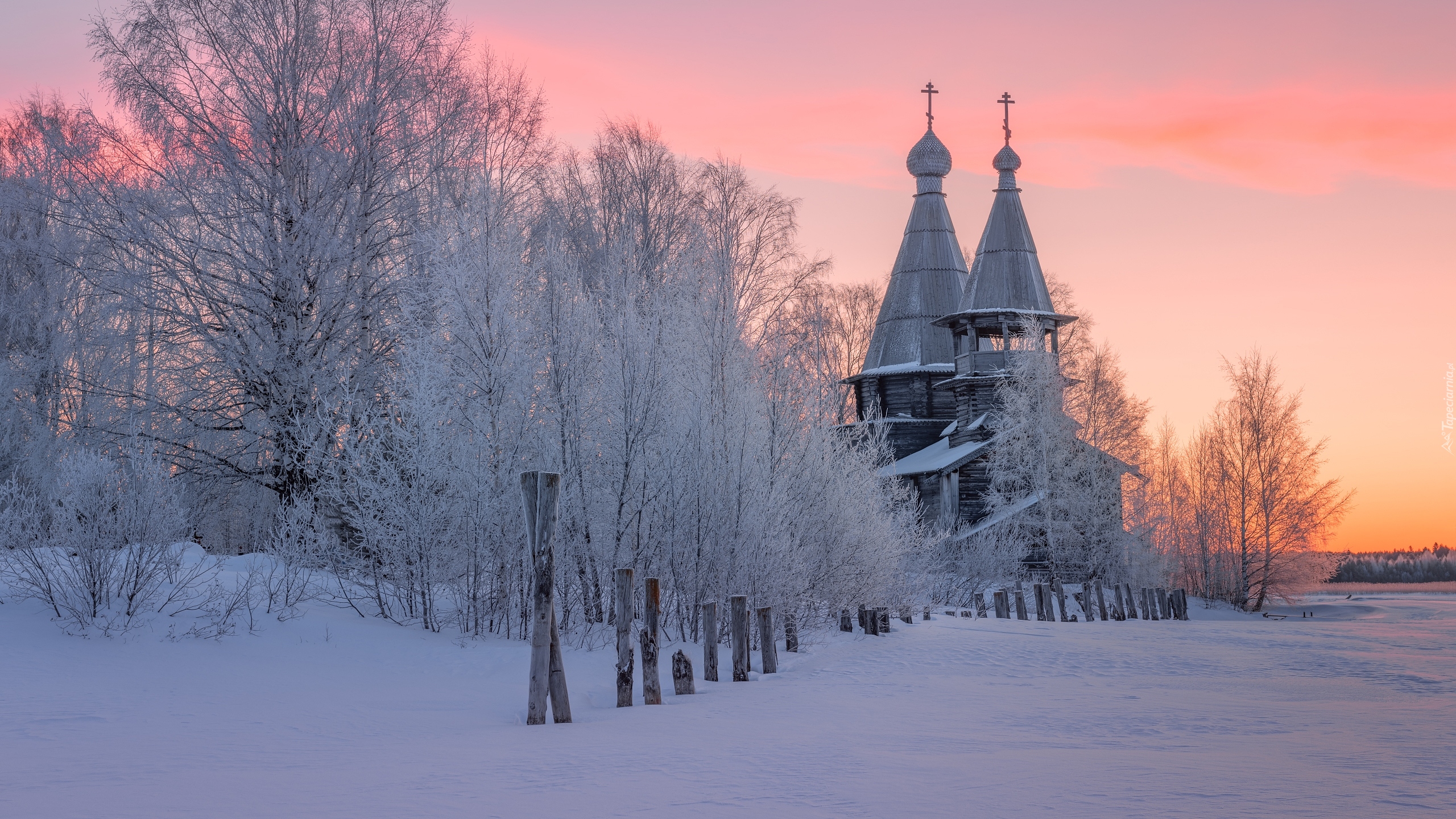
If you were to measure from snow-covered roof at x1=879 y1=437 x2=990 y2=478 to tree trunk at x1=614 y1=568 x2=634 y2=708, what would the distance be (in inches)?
762

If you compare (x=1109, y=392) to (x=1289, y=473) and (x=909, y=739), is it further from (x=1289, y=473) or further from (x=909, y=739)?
(x=909, y=739)

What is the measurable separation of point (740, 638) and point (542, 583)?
3607mm

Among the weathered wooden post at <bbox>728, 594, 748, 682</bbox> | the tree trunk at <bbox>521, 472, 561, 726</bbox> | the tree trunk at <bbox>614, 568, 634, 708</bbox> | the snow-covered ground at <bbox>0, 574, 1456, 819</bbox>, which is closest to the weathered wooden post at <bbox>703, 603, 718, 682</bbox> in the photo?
the weathered wooden post at <bbox>728, 594, 748, 682</bbox>

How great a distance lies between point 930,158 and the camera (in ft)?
119

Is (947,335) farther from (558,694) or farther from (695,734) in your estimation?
(695,734)

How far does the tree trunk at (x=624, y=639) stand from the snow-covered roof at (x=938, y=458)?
19.3 m

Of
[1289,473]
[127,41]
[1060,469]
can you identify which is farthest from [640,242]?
[1289,473]

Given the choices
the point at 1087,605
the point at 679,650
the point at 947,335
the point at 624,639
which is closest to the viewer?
the point at 624,639

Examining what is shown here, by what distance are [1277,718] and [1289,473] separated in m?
28.6

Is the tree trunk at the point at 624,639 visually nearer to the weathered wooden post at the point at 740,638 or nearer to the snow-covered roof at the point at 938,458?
the weathered wooden post at the point at 740,638

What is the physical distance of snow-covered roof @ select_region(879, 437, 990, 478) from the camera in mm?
31094

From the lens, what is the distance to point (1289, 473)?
1362 inches

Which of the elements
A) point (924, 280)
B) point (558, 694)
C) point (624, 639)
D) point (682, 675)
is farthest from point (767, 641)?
point (924, 280)

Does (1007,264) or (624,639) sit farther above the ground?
(1007,264)
